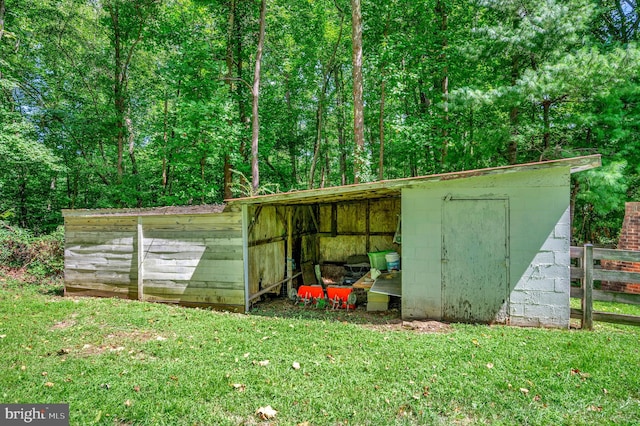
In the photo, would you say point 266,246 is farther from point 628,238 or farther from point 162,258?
point 628,238

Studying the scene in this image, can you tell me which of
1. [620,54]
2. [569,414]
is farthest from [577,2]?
[569,414]

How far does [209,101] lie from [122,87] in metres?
4.38

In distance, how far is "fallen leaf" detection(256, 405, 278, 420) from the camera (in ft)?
9.24

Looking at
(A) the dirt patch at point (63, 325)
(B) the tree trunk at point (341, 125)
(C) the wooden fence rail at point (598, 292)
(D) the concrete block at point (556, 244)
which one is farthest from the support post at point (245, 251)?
(B) the tree trunk at point (341, 125)

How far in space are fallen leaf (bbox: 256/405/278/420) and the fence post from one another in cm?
482

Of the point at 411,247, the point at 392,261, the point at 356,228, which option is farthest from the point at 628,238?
the point at 356,228

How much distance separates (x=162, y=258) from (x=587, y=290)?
24.5 feet

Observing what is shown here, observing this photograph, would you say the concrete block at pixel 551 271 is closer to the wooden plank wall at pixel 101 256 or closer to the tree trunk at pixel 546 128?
the tree trunk at pixel 546 128

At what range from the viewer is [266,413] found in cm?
284

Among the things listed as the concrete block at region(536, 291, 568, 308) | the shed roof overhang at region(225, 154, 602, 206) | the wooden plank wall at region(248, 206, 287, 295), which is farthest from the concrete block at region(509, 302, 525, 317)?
the wooden plank wall at region(248, 206, 287, 295)

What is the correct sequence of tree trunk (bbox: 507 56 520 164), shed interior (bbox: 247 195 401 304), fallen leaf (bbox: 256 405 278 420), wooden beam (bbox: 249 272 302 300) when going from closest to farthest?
fallen leaf (bbox: 256 405 278 420) → wooden beam (bbox: 249 272 302 300) → shed interior (bbox: 247 195 401 304) → tree trunk (bbox: 507 56 520 164)

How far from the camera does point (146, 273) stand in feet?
22.1

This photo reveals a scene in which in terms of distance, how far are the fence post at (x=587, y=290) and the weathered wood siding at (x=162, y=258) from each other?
5611 millimetres

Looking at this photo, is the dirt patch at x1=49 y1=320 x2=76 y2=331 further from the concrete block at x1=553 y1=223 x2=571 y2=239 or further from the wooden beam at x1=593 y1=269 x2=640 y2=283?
the wooden beam at x1=593 y1=269 x2=640 y2=283
